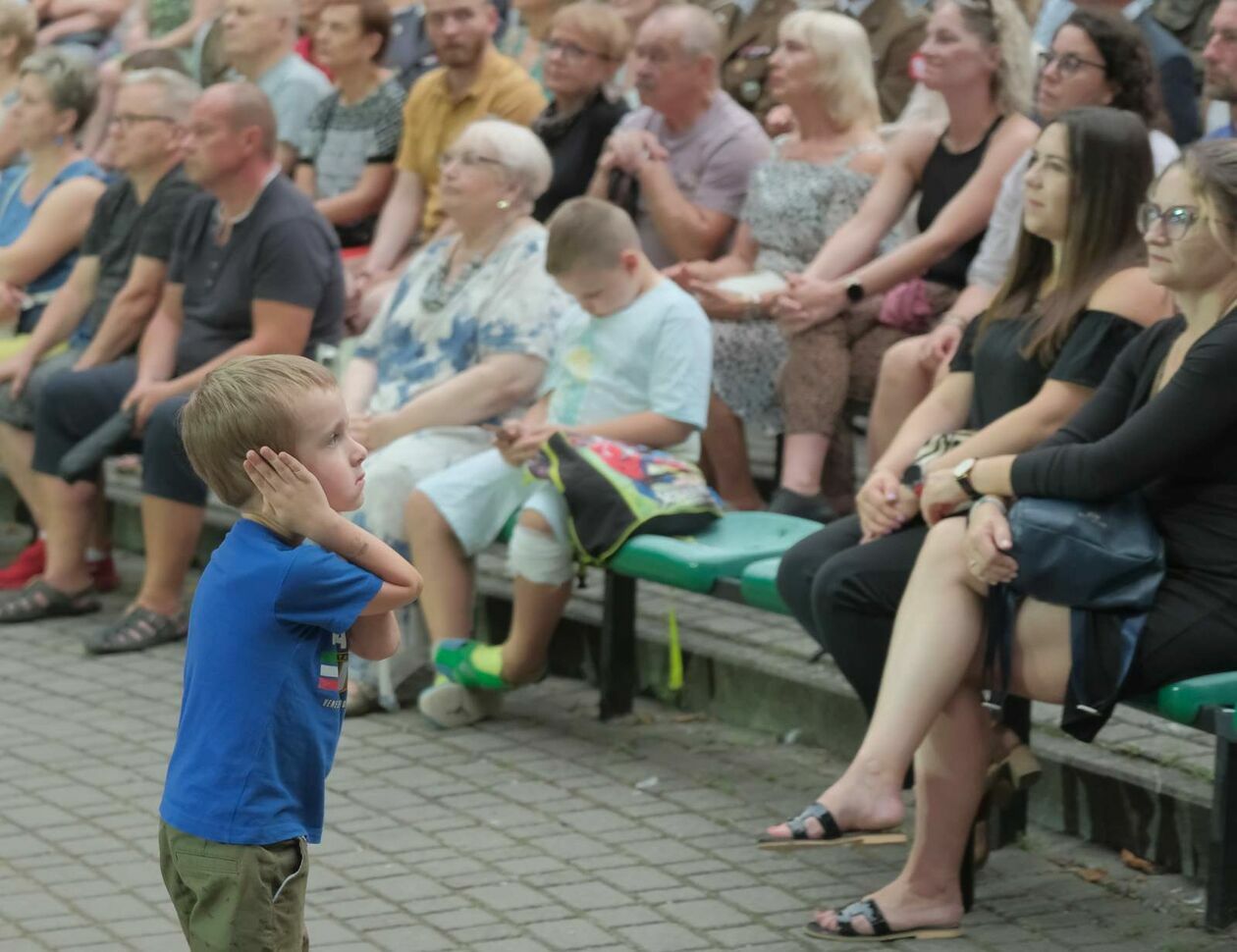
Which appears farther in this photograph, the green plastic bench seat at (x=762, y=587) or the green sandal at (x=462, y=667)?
the green sandal at (x=462, y=667)

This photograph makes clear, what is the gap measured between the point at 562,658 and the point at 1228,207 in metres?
2.76

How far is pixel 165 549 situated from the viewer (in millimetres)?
6555

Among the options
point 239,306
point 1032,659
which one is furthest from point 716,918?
point 239,306

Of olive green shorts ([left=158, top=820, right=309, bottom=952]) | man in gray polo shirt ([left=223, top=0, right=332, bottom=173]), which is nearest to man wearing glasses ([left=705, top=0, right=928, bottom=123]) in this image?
man in gray polo shirt ([left=223, top=0, right=332, bottom=173])

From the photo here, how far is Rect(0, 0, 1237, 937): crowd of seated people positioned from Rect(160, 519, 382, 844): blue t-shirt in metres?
1.28

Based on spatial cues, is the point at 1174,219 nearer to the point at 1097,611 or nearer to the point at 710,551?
the point at 1097,611

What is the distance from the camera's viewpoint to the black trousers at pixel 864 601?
4.35 metres

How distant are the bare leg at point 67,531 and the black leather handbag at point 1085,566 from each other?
397 centimetres

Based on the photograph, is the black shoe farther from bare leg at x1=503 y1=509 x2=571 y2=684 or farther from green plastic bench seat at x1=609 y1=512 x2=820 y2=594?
bare leg at x1=503 y1=509 x2=571 y2=684

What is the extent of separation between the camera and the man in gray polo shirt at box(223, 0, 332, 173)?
8.47m

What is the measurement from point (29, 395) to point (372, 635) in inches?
178

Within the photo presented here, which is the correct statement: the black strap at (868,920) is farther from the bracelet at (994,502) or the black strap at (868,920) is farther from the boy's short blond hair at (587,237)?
the boy's short blond hair at (587,237)

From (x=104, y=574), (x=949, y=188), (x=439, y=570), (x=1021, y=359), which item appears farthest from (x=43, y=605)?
(x=1021, y=359)

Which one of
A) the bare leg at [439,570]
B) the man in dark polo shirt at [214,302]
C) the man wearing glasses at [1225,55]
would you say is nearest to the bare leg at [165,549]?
the man in dark polo shirt at [214,302]
